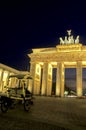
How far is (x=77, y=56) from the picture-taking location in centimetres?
4925

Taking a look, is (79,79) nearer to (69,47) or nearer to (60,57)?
(60,57)

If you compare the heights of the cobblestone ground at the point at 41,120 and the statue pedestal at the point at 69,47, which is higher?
the statue pedestal at the point at 69,47

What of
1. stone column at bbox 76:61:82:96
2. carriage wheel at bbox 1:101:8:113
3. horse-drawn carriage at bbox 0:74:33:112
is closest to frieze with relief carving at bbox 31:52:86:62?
stone column at bbox 76:61:82:96

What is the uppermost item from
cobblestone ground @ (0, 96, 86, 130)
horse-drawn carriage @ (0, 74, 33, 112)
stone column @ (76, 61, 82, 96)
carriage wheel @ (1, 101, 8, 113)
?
stone column @ (76, 61, 82, 96)

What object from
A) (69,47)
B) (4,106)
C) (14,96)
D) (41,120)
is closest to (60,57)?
(69,47)

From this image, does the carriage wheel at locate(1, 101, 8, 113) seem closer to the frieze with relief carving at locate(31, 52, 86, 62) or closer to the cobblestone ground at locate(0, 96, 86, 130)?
the cobblestone ground at locate(0, 96, 86, 130)

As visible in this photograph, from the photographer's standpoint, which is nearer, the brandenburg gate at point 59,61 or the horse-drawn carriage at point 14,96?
the horse-drawn carriage at point 14,96

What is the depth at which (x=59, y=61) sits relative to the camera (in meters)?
51.0

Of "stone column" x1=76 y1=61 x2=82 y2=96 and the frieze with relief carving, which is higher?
the frieze with relief carving

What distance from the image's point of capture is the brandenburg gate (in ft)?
160

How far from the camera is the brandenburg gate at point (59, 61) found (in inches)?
1924

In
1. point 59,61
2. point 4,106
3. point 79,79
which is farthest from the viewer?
point 59,61

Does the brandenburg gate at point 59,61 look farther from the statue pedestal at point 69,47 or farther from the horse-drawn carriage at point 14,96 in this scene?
the horse-drawn carriage at point 14,96

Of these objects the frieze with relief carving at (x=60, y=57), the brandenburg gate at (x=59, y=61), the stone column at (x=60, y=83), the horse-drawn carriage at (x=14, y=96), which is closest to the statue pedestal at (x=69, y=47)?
the brandenburg gate at (x=59, y=61)
